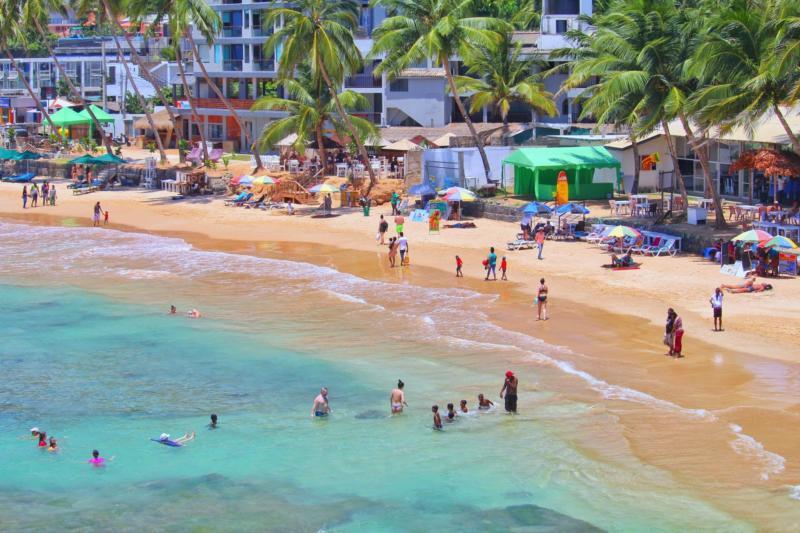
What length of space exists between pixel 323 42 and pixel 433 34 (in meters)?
4.59

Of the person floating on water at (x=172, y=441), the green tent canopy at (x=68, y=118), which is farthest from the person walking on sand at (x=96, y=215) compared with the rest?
the person floating on water at (x=172, y=441)

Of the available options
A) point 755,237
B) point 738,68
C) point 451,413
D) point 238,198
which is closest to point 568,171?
point 738,68

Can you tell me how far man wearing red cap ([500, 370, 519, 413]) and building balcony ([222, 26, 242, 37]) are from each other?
48450 mm

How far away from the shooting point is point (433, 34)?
42.1m

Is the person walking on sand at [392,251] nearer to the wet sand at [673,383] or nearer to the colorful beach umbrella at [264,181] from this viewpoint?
the wet sand at [673,383]

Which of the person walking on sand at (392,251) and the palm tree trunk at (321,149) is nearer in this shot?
the person walking on sand at (392,251)

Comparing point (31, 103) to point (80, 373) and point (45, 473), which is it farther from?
point (45, 473)

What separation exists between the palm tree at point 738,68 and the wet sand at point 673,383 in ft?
14.6

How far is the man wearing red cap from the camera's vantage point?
1991 centimetres

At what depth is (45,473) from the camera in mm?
18625

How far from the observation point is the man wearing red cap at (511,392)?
19.9 m

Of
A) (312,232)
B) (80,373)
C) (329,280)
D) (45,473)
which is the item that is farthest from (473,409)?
(312,232)

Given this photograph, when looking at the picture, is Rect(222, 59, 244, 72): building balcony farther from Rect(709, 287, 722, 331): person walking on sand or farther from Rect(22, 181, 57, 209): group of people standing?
Rect(709, 287, 722, 331): person walking on sand

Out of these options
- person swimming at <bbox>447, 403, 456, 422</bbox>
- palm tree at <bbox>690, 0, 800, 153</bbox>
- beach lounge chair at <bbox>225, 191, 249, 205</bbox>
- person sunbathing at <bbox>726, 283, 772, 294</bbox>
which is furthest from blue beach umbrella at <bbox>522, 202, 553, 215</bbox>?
person swimming at <bbox>447, 403, 456, 422</bbox>
